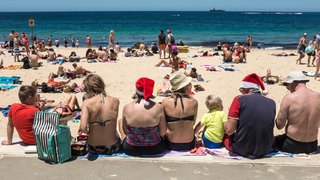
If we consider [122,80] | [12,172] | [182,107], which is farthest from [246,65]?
[12,172]

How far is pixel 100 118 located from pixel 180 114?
1074 mm

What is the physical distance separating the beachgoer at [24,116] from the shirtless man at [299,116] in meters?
3.47

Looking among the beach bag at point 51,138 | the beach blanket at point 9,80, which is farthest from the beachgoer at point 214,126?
the beach blanket at point 9,80

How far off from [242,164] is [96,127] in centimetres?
196

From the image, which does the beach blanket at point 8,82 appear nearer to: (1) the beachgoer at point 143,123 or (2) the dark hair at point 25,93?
(2) the dark hair at point 25,93

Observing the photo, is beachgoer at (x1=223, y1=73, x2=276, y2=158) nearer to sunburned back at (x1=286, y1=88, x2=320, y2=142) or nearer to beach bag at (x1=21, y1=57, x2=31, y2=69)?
sunburned back at (x1=286, y1=88, x2=320, y2=142)

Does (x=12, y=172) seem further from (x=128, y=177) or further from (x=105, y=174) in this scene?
(x=128, y=177)

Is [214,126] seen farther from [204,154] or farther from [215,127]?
[204,154]

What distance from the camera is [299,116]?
4.58 metres

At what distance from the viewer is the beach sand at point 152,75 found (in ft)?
33.4

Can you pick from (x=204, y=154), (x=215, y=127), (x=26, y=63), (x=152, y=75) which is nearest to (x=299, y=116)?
(x=215, y=127)

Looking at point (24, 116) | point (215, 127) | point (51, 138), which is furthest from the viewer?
point (215, 127)

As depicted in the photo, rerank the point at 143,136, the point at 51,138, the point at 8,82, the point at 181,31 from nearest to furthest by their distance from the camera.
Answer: the point at 51,138 < the point at 143,136 < the point at 8,82 < the point at 181,31

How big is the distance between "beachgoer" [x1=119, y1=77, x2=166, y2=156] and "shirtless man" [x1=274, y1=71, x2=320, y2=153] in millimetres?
1632
